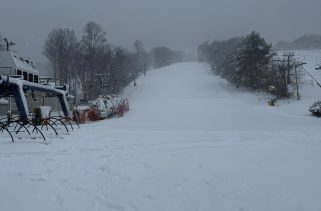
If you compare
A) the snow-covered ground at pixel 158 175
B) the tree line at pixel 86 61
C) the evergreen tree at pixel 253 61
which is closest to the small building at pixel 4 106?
the tree line at pixel 86 61

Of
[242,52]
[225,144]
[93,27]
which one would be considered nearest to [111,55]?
[93,27]

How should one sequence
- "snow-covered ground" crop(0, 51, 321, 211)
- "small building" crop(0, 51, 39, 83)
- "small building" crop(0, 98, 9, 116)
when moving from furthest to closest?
"small building" crop(0, 98, 9, 116) → "small building" crop(0, 51, 39, 83) → "snow-covered ground" crop(0, 51, 321, 211)

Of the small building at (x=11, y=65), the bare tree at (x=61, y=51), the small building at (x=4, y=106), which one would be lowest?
the small building at (x=4, y=106)

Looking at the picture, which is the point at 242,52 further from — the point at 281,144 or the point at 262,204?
the point at 262,204

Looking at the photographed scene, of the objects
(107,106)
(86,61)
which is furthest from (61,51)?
(107,106)

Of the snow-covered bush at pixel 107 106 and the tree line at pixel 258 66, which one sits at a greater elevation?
the tree line at pixel 258 66

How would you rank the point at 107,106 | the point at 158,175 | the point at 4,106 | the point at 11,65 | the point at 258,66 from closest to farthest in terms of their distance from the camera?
the point at 158,175, the point at 11,65, the point at 107,106, the point at 4,106, the point at 258,66

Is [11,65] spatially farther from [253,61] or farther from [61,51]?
[253,61]

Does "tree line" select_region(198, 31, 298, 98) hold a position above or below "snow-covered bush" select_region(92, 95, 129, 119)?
above

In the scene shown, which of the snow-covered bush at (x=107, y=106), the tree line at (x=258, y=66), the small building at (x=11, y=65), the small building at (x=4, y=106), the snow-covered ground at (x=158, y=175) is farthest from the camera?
the tree line at (x=258, y=66)

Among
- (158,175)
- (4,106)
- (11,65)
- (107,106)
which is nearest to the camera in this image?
(158,175)

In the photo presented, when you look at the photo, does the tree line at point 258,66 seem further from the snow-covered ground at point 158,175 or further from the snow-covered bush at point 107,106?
the snow-covered ground at point 158,175

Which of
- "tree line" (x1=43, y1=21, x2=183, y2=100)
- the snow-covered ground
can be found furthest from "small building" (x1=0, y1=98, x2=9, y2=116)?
the snow-covered ground

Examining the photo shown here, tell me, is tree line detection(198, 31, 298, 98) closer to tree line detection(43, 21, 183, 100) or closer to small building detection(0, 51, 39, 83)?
tree line detection(43, 21, 183, 100)
